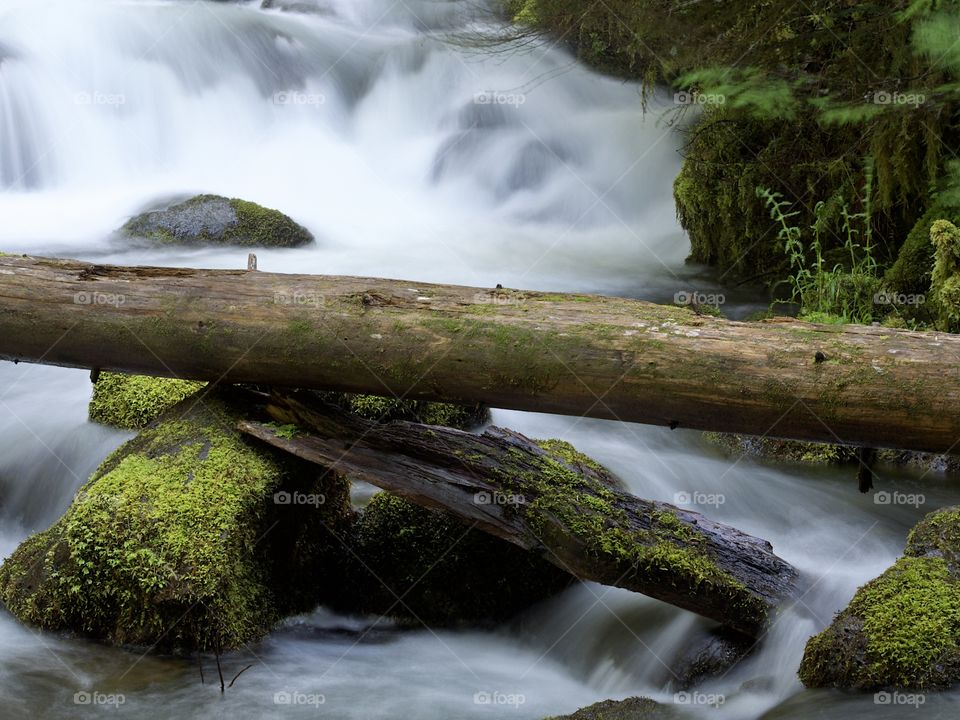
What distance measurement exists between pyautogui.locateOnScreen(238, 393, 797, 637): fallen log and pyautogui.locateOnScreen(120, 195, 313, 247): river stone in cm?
581

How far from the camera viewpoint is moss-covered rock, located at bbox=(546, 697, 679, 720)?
146 inches


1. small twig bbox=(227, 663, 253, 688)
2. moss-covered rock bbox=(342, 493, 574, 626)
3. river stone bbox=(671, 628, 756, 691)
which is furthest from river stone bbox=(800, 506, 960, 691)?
small twig bbox=(227, 663, 253, 688)

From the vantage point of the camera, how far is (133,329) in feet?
14.8

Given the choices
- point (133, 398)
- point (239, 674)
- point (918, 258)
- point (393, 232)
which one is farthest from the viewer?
point (393, 232)

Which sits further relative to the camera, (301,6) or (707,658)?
(301,6)

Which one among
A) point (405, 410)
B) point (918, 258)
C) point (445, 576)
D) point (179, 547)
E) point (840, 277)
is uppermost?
point (918, 258)

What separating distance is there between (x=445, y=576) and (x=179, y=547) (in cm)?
133

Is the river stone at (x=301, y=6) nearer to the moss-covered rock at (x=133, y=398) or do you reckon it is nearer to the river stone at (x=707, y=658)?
the moss-covered rock at (x=133, y=398)

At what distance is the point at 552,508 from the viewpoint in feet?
14.4

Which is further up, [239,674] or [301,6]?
[301,6]

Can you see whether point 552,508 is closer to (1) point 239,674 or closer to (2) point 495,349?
(2) point 495,349

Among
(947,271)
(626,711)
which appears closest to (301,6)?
(947,271)

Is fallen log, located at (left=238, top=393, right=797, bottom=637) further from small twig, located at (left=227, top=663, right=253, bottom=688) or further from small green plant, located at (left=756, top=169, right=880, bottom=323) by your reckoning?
small green plant, located at (left=756, top=169, right=880, bottom=323)

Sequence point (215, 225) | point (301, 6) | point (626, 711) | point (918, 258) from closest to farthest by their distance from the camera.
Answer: point (626, 711), point (918, 258), point (215, 225), point (301, 6)
